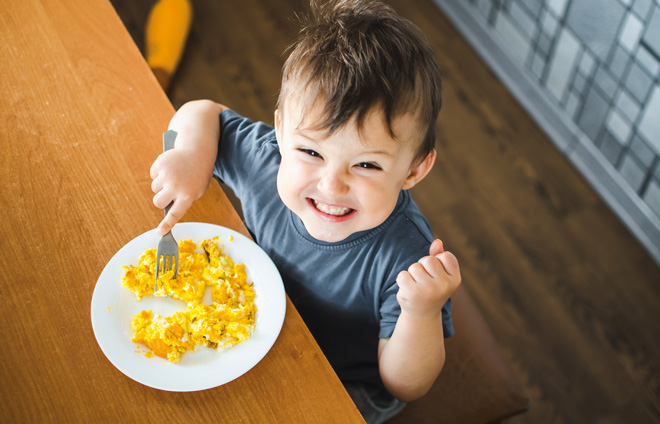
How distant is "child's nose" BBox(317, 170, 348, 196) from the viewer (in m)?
0.82

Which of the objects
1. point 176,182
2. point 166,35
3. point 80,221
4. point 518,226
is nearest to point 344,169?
point 176,182

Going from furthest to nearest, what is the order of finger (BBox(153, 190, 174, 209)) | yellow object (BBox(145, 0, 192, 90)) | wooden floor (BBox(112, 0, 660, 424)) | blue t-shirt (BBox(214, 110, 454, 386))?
yellow object (BBox(145, 0, 192, 90)) < wooden floor (BBox(112, 0, 660, 424)) < blue t-shirt (BBox(214, 110, 454, 386)) < finger (BBox(153, 190, 174, 209))

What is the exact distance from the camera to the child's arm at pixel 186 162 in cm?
87

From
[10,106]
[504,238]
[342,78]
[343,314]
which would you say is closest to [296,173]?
[342,78]

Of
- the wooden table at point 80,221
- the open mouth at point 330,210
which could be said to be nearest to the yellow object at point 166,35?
A: the wooden table at point 80,221

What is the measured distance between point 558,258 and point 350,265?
1.10 metres

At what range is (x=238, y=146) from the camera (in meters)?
1.05

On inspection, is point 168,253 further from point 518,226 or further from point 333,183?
point 518,226

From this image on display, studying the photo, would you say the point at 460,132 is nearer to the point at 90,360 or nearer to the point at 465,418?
Answer: the point at 465,418

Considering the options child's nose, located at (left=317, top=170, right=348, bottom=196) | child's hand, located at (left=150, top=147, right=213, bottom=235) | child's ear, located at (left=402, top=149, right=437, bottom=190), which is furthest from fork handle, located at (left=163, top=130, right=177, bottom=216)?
child's ear, located at (left=402, top=149, right=437, bottom=190)

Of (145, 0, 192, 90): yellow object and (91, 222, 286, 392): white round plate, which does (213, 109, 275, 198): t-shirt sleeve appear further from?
(145, 0, 192, 90): yellow object

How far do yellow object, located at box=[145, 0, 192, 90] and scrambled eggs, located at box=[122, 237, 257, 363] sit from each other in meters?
1.34

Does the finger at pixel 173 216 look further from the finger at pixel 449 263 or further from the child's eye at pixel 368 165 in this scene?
the finger at pixel 449 263

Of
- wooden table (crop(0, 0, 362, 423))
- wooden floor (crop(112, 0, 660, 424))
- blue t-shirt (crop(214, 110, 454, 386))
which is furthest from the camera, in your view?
wooden floor (crop(112, 0, 660, 424))
